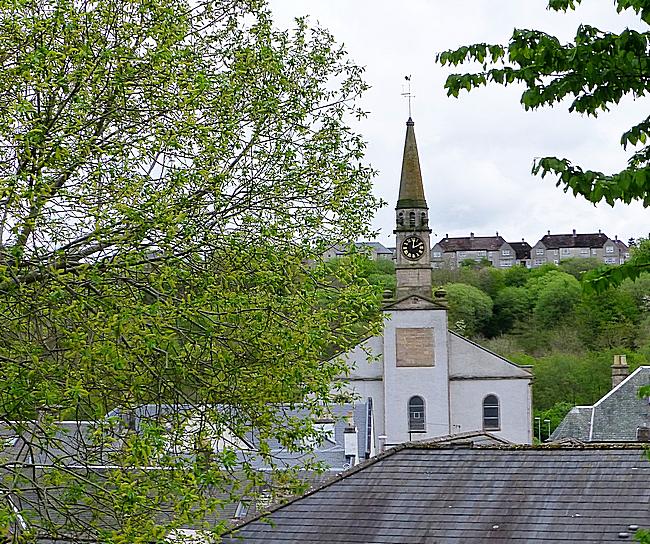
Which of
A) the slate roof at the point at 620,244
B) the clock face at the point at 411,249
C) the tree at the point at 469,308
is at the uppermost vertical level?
the slate roof at the point at 620,244

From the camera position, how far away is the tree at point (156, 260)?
27.7ft

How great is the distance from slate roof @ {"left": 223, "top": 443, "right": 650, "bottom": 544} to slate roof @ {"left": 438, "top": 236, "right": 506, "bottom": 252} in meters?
118

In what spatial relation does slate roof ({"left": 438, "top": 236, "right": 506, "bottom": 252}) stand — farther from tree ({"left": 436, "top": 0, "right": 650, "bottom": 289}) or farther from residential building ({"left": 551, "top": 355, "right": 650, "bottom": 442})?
tree ({"left": 436, "top": 0, "right": 650, "bottom": 289})

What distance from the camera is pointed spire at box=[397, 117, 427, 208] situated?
146ft

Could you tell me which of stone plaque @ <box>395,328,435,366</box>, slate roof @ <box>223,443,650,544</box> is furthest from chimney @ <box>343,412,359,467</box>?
stone plaque @ <box>395,328,435,366</box>

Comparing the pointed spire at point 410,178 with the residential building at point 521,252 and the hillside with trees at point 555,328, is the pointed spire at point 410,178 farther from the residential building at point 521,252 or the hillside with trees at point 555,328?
the residential building at point 521,252

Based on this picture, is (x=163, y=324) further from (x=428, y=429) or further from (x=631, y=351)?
(x=631, y=351)

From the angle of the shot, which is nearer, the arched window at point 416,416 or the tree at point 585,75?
the tree at point 585,75

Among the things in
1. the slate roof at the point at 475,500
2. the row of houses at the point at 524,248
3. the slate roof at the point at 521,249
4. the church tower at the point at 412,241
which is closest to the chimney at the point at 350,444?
the slate roof at the point at 475,500

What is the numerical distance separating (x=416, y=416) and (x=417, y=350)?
8.93 ft

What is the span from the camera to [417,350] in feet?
143

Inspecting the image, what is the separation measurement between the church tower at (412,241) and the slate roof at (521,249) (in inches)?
3582

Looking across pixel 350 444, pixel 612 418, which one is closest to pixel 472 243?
pixel 612 418

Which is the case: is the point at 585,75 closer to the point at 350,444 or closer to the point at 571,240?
the point at 350,444
